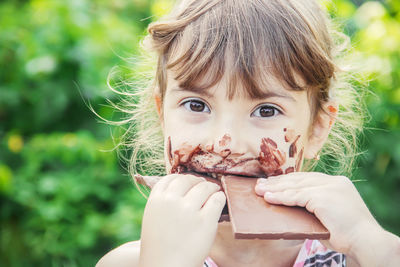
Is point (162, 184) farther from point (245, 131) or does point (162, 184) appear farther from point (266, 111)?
point (266, 111)

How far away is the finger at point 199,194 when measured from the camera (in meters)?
1.82

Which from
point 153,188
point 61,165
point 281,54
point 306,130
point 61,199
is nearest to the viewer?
A: point 153,188

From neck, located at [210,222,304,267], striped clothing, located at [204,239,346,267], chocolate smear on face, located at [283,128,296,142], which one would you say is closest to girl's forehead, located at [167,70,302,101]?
chocolate smear on face, located at [283,128,296,142]

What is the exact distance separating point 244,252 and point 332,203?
57 centimetres

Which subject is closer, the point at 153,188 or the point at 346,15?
the point at 153,188

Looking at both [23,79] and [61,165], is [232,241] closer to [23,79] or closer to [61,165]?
[61,165]

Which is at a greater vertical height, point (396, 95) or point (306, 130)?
point (306, 130)

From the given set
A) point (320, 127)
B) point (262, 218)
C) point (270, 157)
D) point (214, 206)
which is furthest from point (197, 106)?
point (320, 127)

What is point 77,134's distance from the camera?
428cm

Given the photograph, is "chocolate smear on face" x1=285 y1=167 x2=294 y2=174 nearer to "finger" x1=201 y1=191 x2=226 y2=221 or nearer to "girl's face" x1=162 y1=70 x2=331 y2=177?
"girl's face" x1=162 y1=70 x2=331 y2=177

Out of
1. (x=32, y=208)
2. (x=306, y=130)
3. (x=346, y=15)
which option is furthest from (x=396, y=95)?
(x=32, y=208)

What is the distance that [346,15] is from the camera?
14.6ft

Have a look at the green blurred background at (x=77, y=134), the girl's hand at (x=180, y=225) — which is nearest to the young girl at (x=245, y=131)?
the girl's hand at (x=180, y=225)

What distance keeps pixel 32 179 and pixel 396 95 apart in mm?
2921
